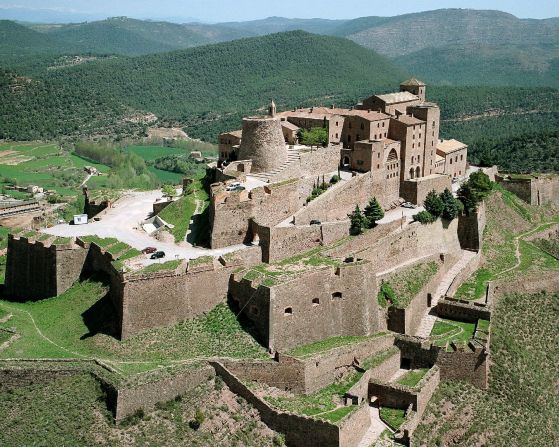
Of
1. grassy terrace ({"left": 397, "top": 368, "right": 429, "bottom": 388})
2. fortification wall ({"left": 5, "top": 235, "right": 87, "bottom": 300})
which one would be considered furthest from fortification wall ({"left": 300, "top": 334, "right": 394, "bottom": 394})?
fortification wall ({"left": 5, "top": 235, "right": 87, "bottom": 300})

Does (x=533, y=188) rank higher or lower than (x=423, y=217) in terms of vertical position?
lower

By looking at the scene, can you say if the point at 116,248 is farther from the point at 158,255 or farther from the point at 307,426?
the point at 307,426

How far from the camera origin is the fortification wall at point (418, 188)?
51.5 meters

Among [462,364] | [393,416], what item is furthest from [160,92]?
[393,416]

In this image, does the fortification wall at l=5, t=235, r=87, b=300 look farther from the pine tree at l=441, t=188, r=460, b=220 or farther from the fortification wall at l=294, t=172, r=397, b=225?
the pine tree at l=441, t=188, r=460, b=220

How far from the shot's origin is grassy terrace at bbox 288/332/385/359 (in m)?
35.5

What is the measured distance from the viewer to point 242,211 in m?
41.4

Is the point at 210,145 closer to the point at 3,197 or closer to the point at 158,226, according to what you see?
the point at 3,197

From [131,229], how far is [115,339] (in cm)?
1083

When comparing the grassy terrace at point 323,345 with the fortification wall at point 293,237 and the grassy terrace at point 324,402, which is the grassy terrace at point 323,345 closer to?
the grassy terrace at point 324,402

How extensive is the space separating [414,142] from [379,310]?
54.5 ft

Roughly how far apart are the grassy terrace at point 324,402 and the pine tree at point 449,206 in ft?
56.8

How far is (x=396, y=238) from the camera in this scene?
45.3m

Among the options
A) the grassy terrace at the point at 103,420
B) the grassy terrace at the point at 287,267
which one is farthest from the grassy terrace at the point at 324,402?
the grassy terrace at the point at 287,267
